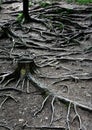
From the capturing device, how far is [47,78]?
27.6ft

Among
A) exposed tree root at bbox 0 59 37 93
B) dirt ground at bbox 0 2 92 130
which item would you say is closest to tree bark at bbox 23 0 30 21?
dirt ground at bbox 0 2 92 130

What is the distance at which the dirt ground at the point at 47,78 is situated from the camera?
6598 millimetres

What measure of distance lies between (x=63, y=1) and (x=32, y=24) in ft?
18.6

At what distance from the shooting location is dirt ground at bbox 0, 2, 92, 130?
260 inches

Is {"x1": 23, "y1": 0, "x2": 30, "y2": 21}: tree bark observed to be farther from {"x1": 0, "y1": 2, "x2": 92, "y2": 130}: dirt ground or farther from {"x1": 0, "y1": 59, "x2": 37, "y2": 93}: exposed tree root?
{"x1": 0, "y1": 59, "x2": 37, "y2": 93}: exposed tree root

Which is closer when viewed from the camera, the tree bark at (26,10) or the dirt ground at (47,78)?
the dirt ground at (47,78)

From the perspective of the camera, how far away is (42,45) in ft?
36.3

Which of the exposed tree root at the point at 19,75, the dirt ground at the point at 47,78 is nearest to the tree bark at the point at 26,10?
the dirt ground at the point at 47,78

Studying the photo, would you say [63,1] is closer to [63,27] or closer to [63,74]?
[63,27]

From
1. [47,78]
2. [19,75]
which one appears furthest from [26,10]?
[19,75]

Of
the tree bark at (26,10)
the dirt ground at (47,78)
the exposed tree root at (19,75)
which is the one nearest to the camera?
the dirt ground at (47,78)

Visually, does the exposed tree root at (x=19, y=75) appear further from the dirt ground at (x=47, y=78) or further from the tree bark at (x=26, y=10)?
the tree bark at (x=26, y=10)

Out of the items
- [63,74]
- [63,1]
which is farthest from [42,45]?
[63,1]

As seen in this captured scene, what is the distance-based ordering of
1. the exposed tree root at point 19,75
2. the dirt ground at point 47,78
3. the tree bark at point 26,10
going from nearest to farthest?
the dirt ground at point 47,78, the exposed tree root at point 19,75, the tree bark at point 26,10
